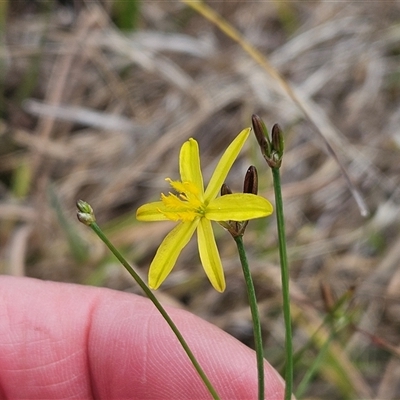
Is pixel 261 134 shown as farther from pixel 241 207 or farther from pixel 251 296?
pixel 251 296

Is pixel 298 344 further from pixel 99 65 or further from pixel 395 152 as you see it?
pixel 99 65

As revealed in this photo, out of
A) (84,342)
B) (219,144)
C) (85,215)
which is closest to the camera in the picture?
(85,215)

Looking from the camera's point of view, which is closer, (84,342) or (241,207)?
(241,207)

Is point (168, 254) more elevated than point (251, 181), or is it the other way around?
point (251, 181)

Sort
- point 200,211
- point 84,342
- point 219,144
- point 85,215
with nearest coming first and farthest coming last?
point 85,215 < point 200,211 < point 84,342 < point 219,144

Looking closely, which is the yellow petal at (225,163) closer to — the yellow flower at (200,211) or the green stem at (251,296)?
the yellow flower at (200,211)

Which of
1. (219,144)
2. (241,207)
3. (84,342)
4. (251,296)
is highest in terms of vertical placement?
(241,207)

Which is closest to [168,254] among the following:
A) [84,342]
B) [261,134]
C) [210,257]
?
[210,257]
